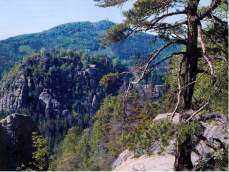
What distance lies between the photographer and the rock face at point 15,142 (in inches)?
2341

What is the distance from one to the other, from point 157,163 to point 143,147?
8504 millimetres

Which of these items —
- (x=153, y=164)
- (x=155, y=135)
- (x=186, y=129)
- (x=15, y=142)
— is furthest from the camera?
(x=15, y=142)

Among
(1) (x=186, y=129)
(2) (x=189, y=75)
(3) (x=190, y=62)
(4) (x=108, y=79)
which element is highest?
(3) (x=190, y=62)

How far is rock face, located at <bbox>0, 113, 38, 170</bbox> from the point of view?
5947cm

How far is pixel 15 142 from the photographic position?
203 feet

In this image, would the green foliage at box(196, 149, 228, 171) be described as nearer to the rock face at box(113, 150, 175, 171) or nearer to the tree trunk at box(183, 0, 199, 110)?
the tree trunk at box(183, 0, 199, 110)

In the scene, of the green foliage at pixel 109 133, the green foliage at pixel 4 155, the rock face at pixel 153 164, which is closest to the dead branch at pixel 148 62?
the rock face at pixel 153 164

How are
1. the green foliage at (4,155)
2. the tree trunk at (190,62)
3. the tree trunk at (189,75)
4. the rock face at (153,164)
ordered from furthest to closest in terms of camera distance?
the green foliage at (4,155) < the rock face at (153,164) < the tree trunk at (190,62) < the tree trunk at (189,75)

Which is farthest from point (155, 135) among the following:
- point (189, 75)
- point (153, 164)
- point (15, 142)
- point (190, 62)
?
point (15, 142)

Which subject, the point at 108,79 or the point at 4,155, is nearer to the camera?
the point at 108,79

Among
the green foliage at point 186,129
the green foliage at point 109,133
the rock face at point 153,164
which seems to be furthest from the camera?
the green foliage at point 109,133

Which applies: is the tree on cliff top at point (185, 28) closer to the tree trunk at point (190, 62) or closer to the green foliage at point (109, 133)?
the tree trunk at point (190, 62)

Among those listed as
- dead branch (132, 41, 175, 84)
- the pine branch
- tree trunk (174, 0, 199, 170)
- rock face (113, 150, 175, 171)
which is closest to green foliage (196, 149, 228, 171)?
tree trunk (174, 0, 199, 170)

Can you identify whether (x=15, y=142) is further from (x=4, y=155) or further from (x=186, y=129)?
(x=186, y=129)
